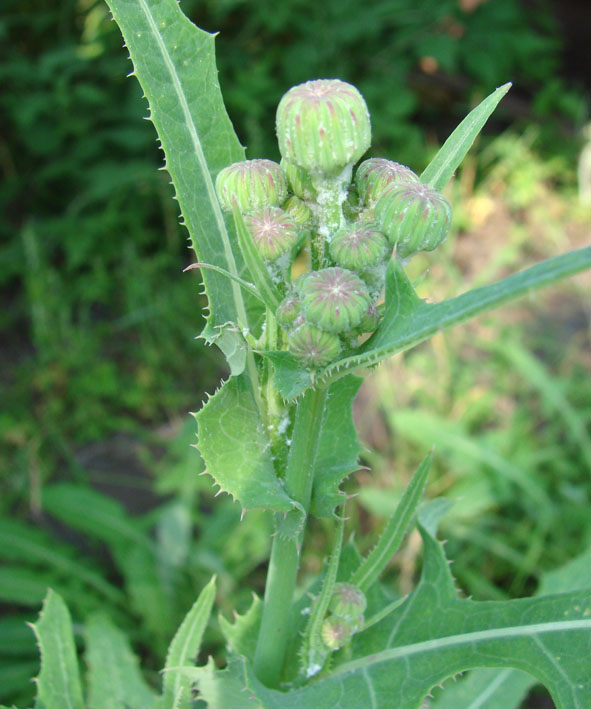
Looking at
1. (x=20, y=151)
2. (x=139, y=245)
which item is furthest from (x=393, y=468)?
(x=20, y=151)

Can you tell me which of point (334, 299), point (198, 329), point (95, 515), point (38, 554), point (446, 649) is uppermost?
point (198, 329)

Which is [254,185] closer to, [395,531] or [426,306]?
[426,306]

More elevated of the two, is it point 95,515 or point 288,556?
point 95,515

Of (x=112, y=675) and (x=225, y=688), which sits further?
(x=112, y=675)

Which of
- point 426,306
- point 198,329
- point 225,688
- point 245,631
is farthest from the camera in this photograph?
point 198,329

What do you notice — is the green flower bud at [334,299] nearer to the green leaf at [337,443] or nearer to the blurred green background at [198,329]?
the green leaf at [337,443]

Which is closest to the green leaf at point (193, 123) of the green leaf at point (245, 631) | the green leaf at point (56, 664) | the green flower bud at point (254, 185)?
the green flower bud at point (254, 185)

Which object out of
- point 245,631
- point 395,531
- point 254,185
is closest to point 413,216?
point 254,185
